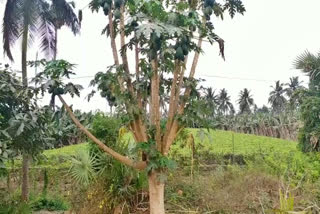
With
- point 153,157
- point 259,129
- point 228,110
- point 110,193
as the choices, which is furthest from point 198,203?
point 228,110

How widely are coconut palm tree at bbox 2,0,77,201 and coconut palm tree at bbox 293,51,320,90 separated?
6.68 m

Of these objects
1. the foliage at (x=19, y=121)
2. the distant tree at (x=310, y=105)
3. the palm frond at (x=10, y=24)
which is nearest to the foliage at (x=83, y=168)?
the foliage at (x=19, y=121)

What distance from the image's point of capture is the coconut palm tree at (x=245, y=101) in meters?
47.8

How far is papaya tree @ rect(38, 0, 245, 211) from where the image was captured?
17.3 ft

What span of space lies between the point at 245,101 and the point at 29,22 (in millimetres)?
39157

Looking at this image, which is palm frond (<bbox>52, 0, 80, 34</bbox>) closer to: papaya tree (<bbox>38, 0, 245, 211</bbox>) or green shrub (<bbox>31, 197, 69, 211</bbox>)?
green shrub (<bbox>31, 197, 69, 211</bbox>)

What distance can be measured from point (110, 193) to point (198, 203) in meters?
1.80

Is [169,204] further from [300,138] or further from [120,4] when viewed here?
[300,138]

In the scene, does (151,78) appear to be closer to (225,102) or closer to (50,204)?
(50,204)

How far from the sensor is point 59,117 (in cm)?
557

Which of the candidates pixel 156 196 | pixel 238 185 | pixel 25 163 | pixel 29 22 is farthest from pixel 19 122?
pixel 29 22

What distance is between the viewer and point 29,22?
11.6m

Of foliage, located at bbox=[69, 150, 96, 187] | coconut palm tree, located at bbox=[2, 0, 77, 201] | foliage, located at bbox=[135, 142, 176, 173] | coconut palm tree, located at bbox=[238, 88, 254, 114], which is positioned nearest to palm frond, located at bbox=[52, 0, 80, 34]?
coconut palm tree, located at bbox=[2, 0, 77, 201]

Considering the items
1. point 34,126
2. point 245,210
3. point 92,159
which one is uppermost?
point 34,126
